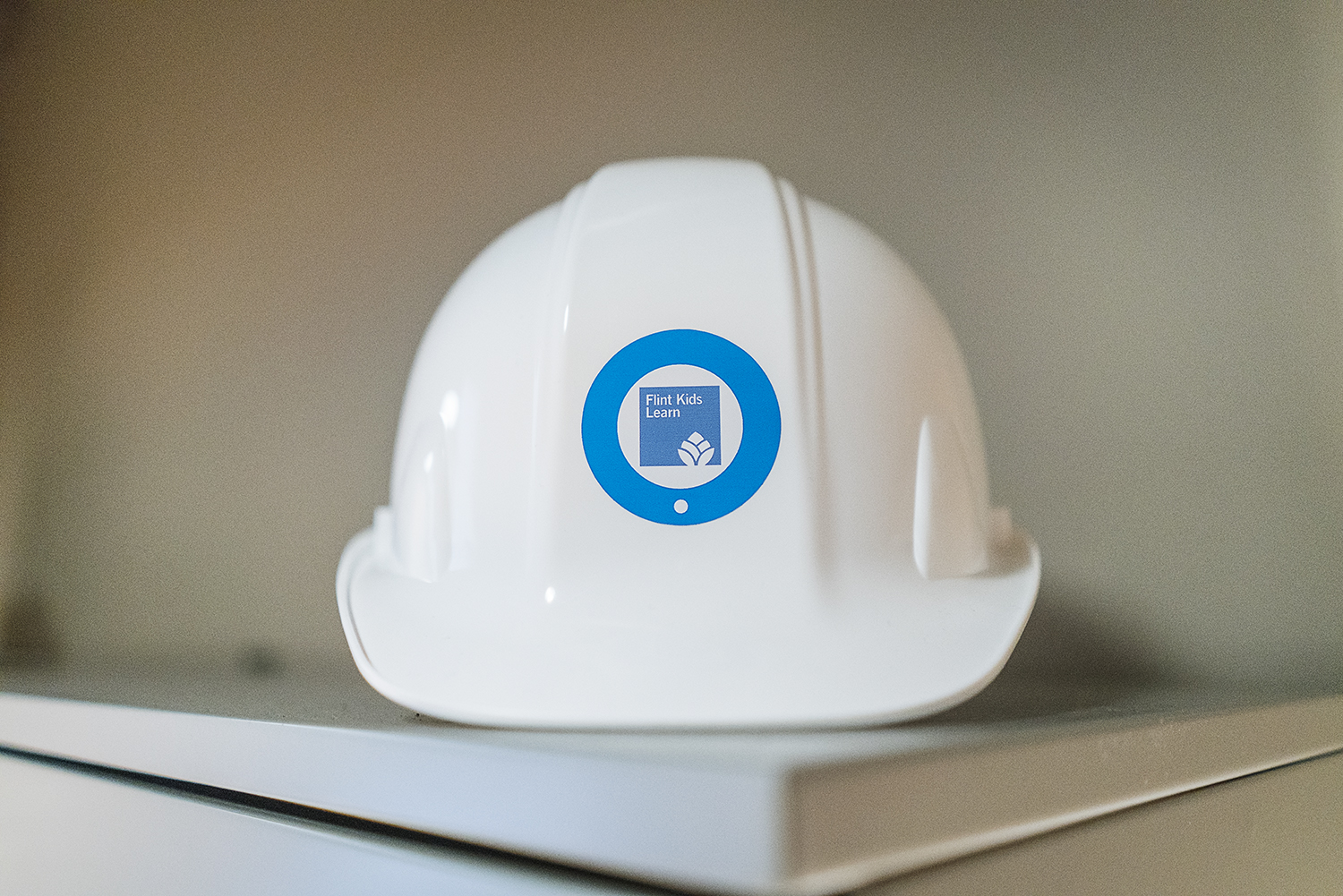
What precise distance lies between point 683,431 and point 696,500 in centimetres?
4

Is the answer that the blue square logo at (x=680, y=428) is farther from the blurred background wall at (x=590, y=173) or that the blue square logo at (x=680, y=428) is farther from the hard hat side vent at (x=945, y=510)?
the blurred background wall at (x=590, y=173)

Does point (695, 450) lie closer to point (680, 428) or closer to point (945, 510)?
point (680, 428)

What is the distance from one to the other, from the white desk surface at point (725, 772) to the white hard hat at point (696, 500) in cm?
4

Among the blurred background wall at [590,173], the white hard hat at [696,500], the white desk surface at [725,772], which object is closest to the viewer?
the white desk surface at [725,772]

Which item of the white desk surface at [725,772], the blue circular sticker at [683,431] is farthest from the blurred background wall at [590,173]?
the blue circular sticker at [683,431]

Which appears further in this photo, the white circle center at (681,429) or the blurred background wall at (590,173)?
the blurred background wall at (590,173)

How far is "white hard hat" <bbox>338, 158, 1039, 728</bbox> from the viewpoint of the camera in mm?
448

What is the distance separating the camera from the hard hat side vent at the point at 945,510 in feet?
1.64

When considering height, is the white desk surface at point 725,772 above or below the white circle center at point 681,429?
below

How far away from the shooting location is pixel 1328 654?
734 mm

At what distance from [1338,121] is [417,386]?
2.82 ft

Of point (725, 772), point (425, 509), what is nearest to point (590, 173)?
point (425, 509)

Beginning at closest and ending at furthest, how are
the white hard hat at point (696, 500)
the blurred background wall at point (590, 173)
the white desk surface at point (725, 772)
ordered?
1. the white desk surface at point (725, 772)
2. the white hard hat at point (696, 500)
3. the blurred background wall at point (590, 173)

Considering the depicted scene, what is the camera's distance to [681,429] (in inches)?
18.9
